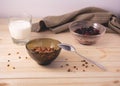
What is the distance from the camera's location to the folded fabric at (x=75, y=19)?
1.20 metres

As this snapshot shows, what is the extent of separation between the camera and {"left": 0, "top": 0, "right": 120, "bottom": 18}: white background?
1.33 metres

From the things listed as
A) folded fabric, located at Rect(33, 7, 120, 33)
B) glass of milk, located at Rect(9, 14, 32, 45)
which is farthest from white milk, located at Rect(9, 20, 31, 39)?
folded fabric, located at Rect(33, 7, 120, 33)

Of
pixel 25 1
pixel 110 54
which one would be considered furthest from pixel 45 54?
pixel 25 1

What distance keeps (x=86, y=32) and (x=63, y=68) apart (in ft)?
0.81

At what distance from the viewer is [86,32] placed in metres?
1.11

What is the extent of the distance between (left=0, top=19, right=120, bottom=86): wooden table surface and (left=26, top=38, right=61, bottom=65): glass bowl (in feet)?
0.10

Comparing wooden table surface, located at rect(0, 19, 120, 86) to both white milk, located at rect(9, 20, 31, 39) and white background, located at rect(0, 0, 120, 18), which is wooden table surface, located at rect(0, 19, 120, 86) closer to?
white milk, located at rect(9, 20, 31, 39)

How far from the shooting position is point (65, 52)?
104 centimetres

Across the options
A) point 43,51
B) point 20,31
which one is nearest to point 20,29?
point 20,31

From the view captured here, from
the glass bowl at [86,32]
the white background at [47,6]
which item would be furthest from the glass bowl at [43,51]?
the white background at [47,6]

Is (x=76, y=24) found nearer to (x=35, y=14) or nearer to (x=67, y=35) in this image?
(x=67, y=35)

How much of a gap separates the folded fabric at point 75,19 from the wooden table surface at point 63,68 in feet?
0.34

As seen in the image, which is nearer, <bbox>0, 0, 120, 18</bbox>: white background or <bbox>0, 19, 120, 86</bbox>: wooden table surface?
<bbox>0, 19, 120, 86</bbox>: wooden table surface

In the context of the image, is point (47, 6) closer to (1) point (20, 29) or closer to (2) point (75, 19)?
(2) point (75, 19)
